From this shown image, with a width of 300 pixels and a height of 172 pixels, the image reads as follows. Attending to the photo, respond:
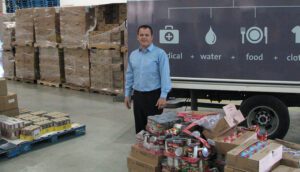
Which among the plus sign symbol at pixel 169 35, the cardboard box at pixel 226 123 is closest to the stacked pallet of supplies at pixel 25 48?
the plus sign symbol at pixel 169 35

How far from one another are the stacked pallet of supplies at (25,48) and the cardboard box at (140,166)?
26.0 feet

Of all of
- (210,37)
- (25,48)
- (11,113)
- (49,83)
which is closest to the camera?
(210,37)

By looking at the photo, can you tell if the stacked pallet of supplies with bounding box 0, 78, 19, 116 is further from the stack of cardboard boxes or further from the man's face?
the stack of cardboard boxes

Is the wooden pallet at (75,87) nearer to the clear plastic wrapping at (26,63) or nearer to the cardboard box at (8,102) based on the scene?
the clear plastic wrapping at (26,63)

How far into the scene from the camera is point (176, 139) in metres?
3.44

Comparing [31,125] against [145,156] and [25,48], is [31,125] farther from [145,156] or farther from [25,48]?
[25,48]

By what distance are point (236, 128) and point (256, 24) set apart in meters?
1.74

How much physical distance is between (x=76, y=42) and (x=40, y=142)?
14.5 feet

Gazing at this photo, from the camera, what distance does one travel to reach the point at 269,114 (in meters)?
5.26

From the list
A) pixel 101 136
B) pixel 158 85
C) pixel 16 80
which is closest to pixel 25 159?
pixel 101 136

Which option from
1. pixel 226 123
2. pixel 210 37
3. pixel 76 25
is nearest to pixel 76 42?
pixel 76 25

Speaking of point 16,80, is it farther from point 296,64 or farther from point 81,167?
point 296,64

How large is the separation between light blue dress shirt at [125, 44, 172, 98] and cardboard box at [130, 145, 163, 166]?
2.67 feet

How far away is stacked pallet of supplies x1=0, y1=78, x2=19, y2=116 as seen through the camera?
5.88m
